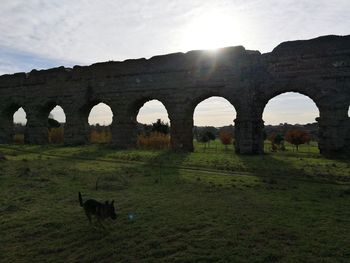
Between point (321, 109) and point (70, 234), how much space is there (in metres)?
13.5

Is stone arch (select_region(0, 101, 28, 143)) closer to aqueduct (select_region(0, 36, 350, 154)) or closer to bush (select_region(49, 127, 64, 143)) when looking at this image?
aqueduct (select_region(0, 36, 350, 154))

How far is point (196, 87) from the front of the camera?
17828 mm

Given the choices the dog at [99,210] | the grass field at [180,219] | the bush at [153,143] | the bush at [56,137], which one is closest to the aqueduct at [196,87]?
the bush at [153,143]

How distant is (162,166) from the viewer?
38.2 feet

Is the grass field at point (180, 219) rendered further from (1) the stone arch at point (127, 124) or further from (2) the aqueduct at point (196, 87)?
(1) the stone arch at point (127, 124)

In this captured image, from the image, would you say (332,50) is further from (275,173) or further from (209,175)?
(209,175)

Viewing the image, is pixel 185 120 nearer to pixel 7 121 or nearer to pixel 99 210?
pixel 99 210

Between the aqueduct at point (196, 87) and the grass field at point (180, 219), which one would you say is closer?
the grass field at point (180, 219)

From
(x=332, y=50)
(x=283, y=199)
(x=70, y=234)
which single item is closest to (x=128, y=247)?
(x=70, y=234)

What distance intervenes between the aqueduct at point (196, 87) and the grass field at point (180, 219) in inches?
277

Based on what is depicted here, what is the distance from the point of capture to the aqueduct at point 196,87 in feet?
49.8

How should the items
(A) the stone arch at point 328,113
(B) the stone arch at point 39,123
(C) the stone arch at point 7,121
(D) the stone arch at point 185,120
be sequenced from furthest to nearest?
1. (C) the stone arch at point 7,121
2. (B) the stone arch at point 39,123
3. (D) the stone arch at point 185,120
4. (A) the stone arch at point 328,113

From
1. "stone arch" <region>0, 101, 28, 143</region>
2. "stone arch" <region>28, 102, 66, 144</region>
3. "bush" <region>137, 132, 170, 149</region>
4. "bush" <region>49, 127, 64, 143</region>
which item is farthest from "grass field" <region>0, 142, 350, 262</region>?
"stone arch" <region>0, 101, 28, 143</region>

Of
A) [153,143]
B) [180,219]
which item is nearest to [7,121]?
[153,143]
